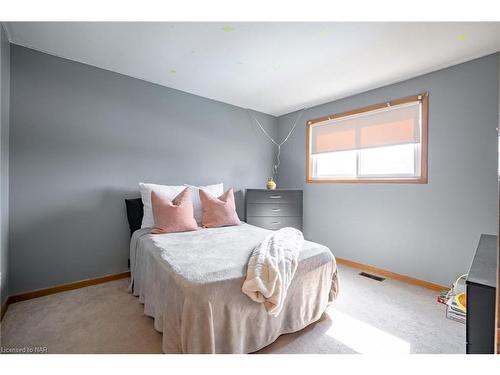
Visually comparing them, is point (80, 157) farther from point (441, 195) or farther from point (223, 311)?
point (441, 195)

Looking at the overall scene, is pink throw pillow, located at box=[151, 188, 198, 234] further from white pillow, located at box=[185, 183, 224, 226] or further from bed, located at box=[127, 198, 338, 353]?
white pillow, located at box=[185, 183, 224, 226]

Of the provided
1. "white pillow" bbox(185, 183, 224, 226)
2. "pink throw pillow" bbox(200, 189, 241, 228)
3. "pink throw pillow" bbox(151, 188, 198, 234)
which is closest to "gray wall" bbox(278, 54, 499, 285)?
"pink throw pillow" bbox(200, 189, 241, 228)

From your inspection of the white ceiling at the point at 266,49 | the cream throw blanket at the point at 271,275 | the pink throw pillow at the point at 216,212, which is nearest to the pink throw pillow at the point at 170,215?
the pink throw pillow at the point at 216,212

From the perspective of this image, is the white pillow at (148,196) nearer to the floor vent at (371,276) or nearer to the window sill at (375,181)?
the window sill at (375,181)

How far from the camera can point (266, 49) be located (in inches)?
75.7

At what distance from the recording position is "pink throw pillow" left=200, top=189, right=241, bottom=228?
242 centimetres

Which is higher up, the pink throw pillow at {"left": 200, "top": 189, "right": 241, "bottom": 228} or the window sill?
the window sill

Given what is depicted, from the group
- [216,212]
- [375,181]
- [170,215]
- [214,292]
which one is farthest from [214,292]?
[375,181]

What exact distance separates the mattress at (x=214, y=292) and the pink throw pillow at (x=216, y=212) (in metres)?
0.39

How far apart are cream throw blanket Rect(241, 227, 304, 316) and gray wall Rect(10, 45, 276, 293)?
1814mm

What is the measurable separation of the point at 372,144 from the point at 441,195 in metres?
0.92

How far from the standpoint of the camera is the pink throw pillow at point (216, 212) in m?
2.42
